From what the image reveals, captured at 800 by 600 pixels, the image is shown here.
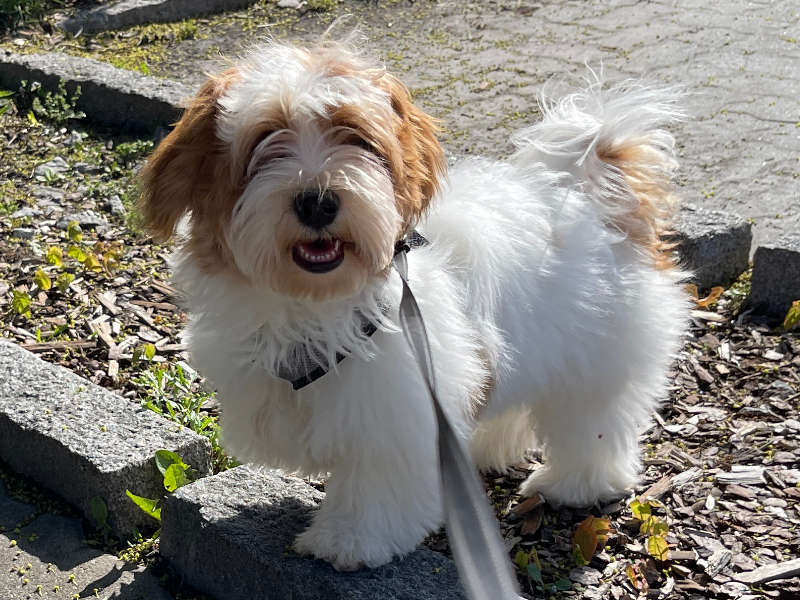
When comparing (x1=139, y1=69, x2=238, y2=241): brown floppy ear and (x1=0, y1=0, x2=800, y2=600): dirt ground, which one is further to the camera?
→ (x1=0, y1=0, x2=800, y2=600): dirt ground

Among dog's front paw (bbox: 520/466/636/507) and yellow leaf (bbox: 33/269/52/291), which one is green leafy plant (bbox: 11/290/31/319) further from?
dog's front paw (bbox: 520/466/636/507)

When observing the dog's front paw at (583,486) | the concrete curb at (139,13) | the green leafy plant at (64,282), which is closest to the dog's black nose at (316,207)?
the dog's front paw at (583,486)

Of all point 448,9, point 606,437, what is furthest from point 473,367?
point 448,9

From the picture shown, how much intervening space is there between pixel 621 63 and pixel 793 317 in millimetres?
3604

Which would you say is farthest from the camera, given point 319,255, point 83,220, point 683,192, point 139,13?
point 139,13

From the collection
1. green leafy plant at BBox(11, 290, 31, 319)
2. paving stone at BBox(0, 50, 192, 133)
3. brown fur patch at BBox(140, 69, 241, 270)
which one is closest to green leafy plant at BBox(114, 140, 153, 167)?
paving stone at BBox(0, 50, 192, 133)

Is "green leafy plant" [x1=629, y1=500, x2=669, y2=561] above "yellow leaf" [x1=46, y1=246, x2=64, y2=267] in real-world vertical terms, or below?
below

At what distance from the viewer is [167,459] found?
10.6ft

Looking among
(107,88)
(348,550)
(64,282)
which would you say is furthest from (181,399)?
(107,88)

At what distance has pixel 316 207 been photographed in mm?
2402

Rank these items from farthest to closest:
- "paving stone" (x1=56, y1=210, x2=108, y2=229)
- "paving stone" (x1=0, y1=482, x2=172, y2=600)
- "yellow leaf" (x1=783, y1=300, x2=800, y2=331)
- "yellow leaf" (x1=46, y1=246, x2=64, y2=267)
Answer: "paving stone" (x1=56, y1=210, x2=108, y2=229), "yellow leaf" (x1=46, y1=246, x2=64, y2=267), "yellow leaf" (x1=783, y1=300, x2=800, y2=331), "paving stone" (x1=0, y1=482, x2=172, y2=600)

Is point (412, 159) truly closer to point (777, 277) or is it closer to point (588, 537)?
point (588, 537)

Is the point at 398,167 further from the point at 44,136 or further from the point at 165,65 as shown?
the point at 165,65

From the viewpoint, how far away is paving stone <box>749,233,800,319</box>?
4.43 m
